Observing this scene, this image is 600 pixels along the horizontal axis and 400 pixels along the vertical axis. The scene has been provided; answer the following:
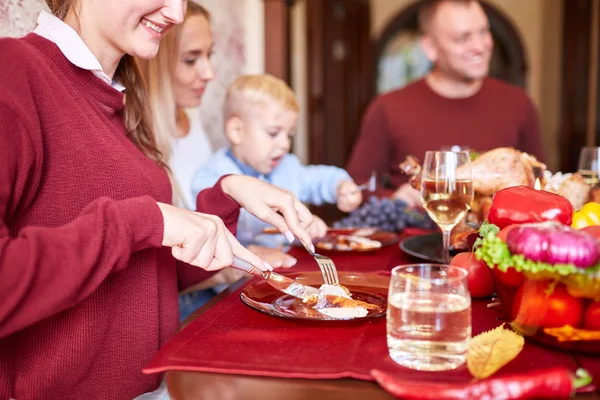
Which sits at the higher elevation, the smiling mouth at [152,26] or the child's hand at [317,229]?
the smiling mouth at [152,26]

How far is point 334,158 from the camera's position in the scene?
17.1 feet

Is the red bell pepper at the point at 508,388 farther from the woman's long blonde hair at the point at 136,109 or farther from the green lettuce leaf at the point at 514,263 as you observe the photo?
the woman's long blonde hair at the point at 136,109

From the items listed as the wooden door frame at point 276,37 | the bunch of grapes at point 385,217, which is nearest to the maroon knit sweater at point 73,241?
the bunch of grapes at point 385,217

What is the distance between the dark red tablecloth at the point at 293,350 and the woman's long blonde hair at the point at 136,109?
54 cm

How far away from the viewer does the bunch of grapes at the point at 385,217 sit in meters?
1.93

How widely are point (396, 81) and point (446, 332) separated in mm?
6105

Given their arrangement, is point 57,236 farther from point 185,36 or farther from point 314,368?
point 185,36

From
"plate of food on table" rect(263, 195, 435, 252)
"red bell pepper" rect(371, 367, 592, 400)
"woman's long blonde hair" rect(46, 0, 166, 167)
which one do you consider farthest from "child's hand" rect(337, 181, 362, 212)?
"red bell pepper" rect(371, 367, 592, 400)

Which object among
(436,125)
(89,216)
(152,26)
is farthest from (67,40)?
(436,125)

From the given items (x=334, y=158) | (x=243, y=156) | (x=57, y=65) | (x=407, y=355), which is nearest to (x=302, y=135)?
(x=334, y=158)

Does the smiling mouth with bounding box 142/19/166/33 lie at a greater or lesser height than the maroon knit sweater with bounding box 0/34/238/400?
greater

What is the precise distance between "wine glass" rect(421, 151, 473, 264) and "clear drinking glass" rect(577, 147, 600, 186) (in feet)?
1.81

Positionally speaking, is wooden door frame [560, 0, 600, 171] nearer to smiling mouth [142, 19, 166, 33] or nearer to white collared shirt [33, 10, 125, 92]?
smiling mouth [142, 19, 166, 33]

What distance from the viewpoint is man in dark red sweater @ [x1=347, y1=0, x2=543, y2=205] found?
304 centimetres
